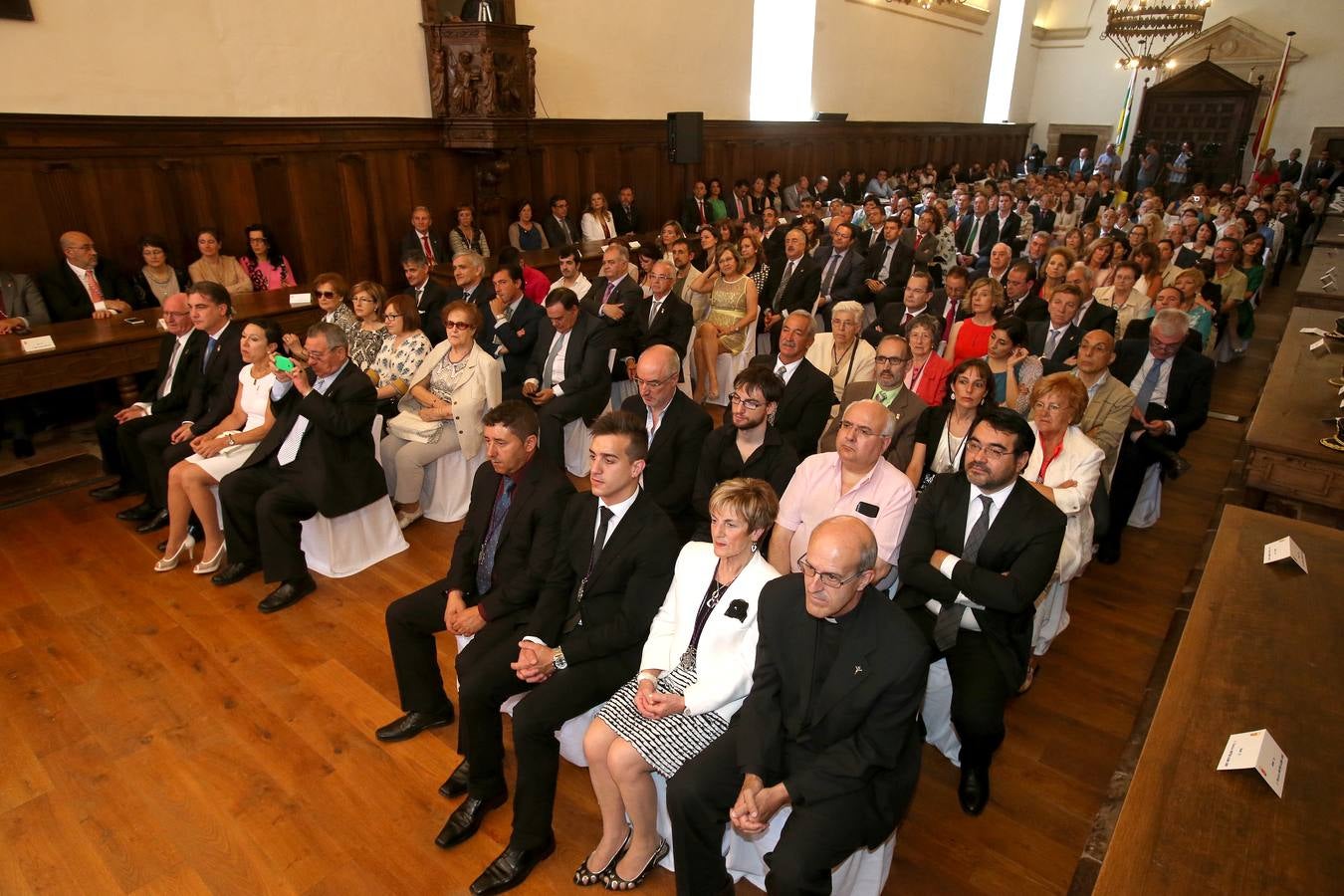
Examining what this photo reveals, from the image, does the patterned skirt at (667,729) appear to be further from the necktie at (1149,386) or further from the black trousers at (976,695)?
the necktie at (1149,386)

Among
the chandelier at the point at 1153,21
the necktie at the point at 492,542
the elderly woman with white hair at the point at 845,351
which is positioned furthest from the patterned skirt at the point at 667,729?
the chandelier at the point at 1153,21

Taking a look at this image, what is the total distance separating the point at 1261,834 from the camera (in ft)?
5.59

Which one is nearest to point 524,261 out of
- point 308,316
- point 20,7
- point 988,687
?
point 308,316

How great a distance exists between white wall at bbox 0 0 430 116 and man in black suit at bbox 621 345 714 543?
531 cm

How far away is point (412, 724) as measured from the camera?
3.05 meters

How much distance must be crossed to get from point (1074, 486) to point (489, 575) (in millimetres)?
2384

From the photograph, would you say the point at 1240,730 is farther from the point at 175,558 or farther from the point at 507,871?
the point at 175,558

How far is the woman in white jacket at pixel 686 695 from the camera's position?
2.36 meters

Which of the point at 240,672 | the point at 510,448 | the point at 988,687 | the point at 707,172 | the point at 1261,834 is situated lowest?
the point at 240,672

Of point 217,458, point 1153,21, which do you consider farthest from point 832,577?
point 1153,21

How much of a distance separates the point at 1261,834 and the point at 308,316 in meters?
5.89

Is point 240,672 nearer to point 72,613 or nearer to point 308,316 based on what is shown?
point 72,613

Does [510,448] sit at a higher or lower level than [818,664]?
higher

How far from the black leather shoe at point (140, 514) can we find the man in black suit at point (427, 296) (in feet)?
6.81
